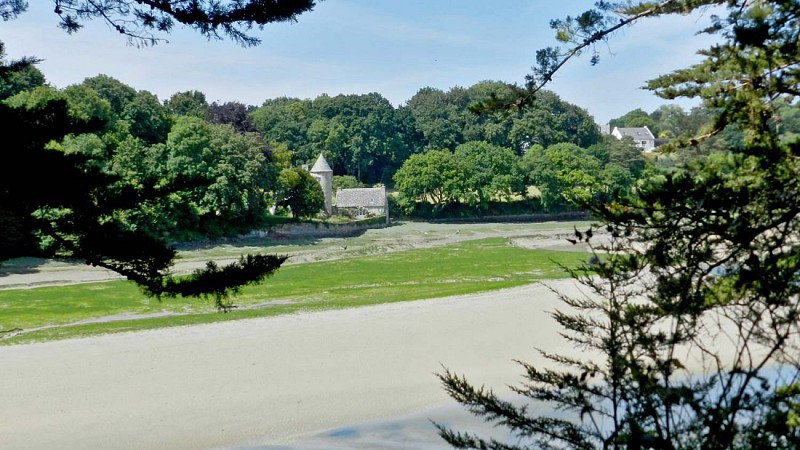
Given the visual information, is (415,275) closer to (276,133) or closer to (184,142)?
(184,142)

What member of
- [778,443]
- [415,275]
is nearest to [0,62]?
[778,443]

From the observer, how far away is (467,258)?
28281mm

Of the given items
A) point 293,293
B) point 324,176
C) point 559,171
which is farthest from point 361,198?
point 293,293

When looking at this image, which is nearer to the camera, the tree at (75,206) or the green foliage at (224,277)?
the tree at (75,206)

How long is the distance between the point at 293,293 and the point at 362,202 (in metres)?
24.2

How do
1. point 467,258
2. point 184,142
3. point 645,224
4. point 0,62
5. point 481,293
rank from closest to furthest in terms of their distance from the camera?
point 645,224, point 0,62, point 481,293, point 467,258, point 184,142

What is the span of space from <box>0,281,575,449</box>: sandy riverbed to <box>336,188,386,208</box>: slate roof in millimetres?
28322

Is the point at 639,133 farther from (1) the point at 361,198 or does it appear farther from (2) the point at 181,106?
(2) the point at 181,106

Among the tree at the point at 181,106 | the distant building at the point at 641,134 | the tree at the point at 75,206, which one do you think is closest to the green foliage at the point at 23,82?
the tree at the point at 181,106

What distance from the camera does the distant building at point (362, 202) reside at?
144ft

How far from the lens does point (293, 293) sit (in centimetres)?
2030

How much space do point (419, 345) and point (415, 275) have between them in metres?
10.8

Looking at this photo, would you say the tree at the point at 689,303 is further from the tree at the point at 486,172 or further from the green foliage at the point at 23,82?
the tree at the point at 486,172

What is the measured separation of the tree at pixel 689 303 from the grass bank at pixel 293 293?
23.4 feet
